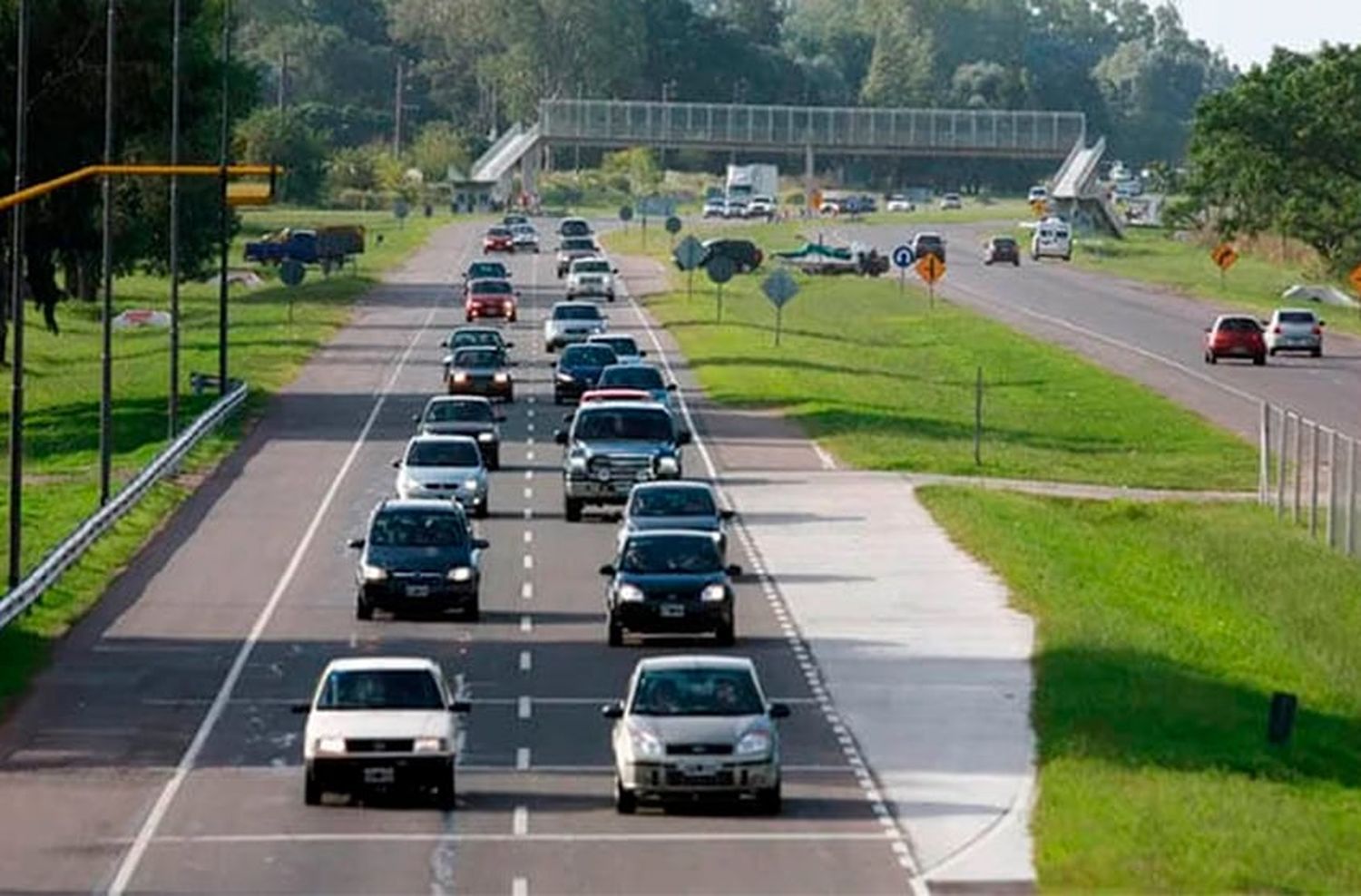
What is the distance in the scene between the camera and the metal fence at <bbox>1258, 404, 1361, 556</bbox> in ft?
187

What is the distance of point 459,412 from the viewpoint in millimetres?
68188

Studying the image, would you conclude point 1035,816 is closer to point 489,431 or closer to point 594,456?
point 594,456

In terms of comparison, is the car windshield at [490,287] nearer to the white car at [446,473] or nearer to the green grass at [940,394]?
the green grass at [940,394]

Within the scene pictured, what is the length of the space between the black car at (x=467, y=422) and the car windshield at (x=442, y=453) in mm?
6296

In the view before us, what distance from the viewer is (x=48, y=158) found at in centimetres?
8700

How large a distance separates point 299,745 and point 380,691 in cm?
388

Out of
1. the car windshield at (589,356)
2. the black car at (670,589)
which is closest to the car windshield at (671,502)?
the black car at (670,589)

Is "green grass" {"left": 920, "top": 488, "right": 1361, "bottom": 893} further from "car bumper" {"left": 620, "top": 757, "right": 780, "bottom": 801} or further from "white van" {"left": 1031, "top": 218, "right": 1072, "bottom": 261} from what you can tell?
"white van" {"left": 1031, "top": 218, "right": 1072, "bottom": 261}

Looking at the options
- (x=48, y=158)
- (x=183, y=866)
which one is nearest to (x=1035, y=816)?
(x=183, y=866)

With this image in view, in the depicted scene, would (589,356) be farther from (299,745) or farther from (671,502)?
(299,745)

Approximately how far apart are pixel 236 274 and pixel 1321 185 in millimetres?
44221

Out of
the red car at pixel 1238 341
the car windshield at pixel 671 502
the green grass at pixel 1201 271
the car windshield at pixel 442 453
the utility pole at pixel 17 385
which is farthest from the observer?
the green grass at pixel 1201 271

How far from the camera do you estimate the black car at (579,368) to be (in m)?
82.1

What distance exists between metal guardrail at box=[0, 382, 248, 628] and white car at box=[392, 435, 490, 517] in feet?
15.2
